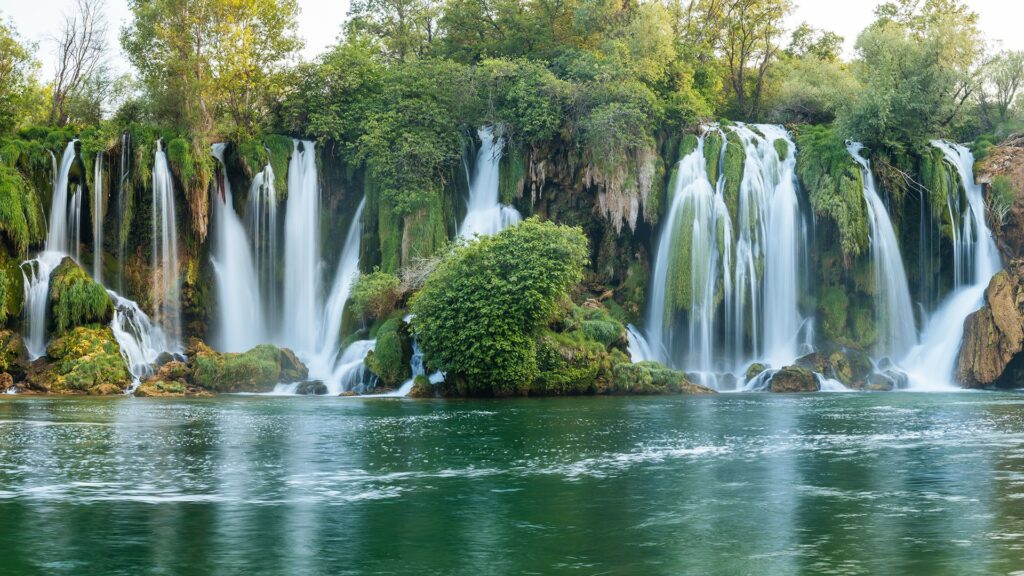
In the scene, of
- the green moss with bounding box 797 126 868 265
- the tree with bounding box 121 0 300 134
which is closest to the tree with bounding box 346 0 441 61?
the tree with bounding box 121 0 300 134

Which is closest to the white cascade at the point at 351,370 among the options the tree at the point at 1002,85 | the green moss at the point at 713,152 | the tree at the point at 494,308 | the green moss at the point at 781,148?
the tree at the point at 494,308

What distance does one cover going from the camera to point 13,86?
179 feet

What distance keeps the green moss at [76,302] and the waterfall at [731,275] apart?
2224 cm

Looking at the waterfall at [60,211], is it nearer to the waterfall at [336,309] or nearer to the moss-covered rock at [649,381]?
the waterfall at [336,309]

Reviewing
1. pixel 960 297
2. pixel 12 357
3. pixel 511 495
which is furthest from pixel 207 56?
pixel 511 495

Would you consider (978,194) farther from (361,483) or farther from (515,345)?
(361,483)

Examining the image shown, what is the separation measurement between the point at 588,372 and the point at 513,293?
4.45 m

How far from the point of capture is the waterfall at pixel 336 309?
1719 inches

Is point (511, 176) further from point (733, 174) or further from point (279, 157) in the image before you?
point (279, 157)

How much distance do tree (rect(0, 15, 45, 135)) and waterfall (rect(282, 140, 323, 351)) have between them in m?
14.5

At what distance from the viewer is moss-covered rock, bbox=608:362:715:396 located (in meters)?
39.2

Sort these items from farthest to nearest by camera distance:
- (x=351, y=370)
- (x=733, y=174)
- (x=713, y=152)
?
(x=713, y=152), (x=733, y=174), (x=351, y=370)

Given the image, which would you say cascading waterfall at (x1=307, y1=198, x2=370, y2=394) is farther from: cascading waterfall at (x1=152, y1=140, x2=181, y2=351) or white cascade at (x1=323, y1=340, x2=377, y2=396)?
cascading waterfall at (x1=152, y1=140, x2=181, y2=351)

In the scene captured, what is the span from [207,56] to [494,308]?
24426 millimetres
